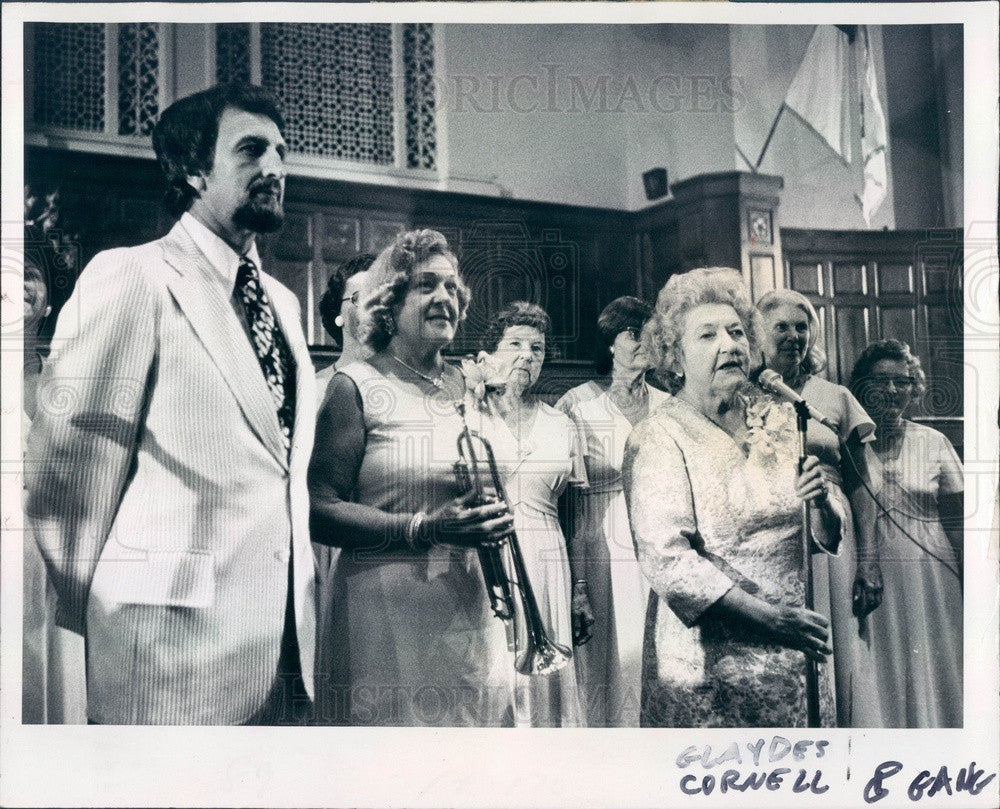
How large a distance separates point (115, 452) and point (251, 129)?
123 centimetres

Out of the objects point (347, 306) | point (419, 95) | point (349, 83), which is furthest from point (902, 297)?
point (349, 83)

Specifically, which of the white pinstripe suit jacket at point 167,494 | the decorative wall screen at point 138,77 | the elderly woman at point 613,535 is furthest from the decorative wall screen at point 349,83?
the elderly woman at point 613,535

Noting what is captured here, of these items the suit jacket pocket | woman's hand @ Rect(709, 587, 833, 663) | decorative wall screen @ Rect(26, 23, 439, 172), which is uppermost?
decorative wall screen @ Rect(26, 23, 439, 172)

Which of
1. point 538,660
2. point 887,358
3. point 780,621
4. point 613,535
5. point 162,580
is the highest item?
point 887,358

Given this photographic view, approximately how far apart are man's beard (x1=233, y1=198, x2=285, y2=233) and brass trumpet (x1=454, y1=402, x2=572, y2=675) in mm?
1065

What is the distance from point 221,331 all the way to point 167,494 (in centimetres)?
59

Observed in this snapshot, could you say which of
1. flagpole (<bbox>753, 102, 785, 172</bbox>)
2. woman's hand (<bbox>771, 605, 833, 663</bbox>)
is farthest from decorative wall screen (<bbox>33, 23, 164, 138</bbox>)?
woman's hand (<bbox>771, 605, 833, 663</bbox>)

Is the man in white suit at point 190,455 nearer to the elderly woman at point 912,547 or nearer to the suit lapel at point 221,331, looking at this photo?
the suit lapel at point 221,331

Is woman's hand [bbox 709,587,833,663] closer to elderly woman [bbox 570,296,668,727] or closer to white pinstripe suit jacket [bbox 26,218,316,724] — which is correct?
elderly woman [bbox 570,296,668,727]

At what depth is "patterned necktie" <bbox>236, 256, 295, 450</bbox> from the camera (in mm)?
3764

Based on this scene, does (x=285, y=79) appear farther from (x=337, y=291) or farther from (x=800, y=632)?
(x=800, y=632)

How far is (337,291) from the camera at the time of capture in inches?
151

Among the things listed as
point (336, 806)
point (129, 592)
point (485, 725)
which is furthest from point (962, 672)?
point (129, 592)

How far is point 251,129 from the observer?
3818 mm
